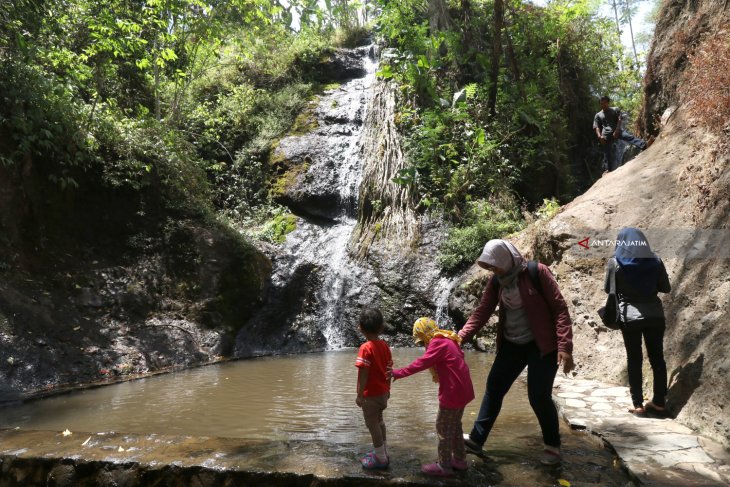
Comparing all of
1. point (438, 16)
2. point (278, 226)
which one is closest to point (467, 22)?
point (438, 16)

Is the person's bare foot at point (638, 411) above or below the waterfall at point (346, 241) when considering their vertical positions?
below

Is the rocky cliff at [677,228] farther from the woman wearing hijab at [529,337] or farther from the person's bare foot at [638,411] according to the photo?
the woman wearing hijab at [529,337]

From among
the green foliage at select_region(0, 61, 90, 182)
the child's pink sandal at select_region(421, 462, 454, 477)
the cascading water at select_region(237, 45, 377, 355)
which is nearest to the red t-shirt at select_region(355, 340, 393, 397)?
the child's pink sandal at select_region(421, 462, 454, 477)

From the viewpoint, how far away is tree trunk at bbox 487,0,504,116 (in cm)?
1288

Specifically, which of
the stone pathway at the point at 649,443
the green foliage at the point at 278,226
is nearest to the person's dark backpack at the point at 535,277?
the stone pathway at the point at 649,443

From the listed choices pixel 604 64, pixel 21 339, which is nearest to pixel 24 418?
pixel 21 339

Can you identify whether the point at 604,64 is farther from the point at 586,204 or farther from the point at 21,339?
the point at 21,339

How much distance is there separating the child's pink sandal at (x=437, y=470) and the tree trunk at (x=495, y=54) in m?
12.4

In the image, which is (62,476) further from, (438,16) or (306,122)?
(438,16)

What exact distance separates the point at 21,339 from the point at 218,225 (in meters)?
4.59

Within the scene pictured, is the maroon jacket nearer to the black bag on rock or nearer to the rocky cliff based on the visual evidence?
the rocky cliff

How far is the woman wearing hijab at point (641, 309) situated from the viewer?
4.43 meters

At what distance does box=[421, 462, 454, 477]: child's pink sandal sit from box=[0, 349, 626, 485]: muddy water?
0.85 ft

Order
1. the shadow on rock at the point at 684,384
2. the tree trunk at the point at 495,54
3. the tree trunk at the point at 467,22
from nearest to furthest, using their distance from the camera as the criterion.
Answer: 1. the shadow on rock at the point at 684,384
2. the tree trunk at the point at 495,54
3. the tree trunk at the point at 467,22
